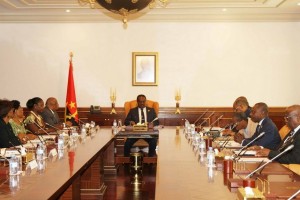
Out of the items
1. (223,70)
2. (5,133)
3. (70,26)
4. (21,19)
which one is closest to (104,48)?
(70,26)

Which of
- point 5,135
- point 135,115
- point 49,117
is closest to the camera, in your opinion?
point 5,135

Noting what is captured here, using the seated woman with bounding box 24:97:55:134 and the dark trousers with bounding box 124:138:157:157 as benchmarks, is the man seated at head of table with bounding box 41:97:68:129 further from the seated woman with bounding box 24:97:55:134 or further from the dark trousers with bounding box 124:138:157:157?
the dark trousers with bounding box 124:138:157:157

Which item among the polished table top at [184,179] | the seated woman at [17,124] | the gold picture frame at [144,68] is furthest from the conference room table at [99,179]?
the gold picture frame at [144,68]

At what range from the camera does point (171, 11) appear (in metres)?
8.91

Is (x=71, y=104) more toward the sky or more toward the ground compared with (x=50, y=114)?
more toward the sky

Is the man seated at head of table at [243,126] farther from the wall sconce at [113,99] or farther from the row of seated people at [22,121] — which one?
the wall sconce at [113,99]

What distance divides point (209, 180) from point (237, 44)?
6.91 metres

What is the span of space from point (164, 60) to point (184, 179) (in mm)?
6668

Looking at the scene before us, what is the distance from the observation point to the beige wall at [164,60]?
9578 millimetres

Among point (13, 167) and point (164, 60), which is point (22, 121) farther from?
point (164, 60)

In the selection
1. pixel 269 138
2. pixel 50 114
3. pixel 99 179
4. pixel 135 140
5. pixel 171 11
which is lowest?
pixel 99 179

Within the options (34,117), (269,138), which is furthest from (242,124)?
(34,117)

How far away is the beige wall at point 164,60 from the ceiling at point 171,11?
223mm

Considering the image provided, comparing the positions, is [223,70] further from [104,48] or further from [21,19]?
[21,19]
